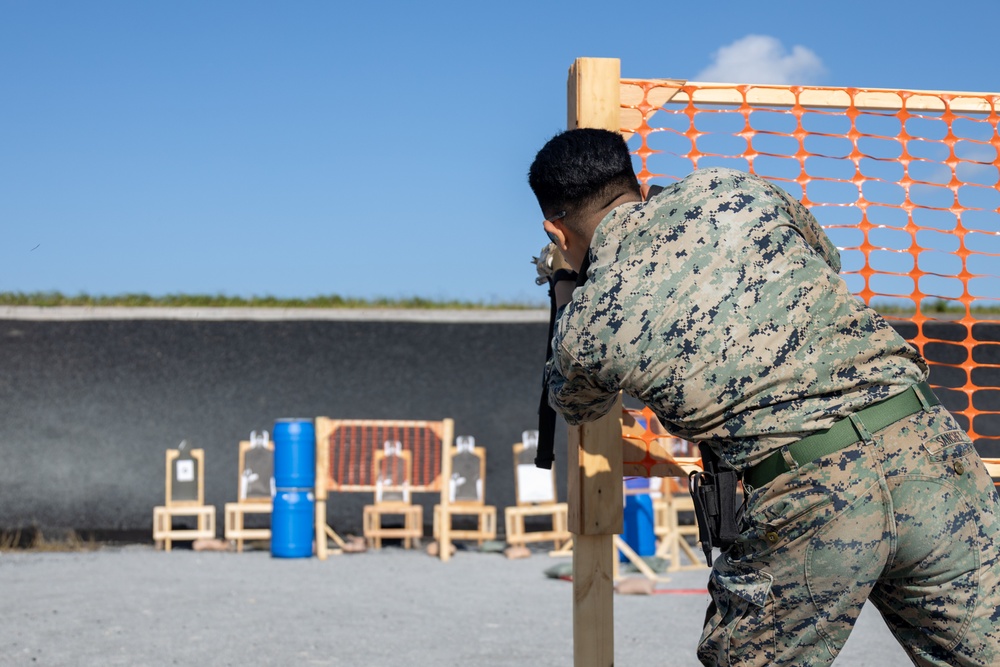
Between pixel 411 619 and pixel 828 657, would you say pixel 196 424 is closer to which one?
pixel 411 619

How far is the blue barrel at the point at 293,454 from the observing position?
10258mm

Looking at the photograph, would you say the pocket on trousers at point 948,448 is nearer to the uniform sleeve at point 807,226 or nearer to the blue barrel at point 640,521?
the uniform sleeve at point 807,226

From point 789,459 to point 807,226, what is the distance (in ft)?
1.90

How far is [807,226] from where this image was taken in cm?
235

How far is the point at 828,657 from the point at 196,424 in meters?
10.6

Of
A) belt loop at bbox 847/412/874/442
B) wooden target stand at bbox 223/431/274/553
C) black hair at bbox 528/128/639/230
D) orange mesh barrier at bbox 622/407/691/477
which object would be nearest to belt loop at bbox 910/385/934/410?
belt loop at bbox 847/412/874/442

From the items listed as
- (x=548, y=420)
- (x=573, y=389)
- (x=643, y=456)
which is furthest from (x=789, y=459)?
(x=643, y=456)

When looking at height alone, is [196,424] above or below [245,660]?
above

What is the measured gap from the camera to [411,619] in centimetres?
668

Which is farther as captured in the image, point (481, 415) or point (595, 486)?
point (481, 415)

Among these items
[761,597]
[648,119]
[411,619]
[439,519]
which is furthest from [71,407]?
[761,597]

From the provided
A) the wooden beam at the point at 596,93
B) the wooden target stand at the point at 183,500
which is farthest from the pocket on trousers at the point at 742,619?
the wooden target stand at the point at 183,500

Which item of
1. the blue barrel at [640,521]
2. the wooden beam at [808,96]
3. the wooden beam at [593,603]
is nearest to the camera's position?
the wooden beam at [593,603]

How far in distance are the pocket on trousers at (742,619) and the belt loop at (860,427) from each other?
14.1 inches
